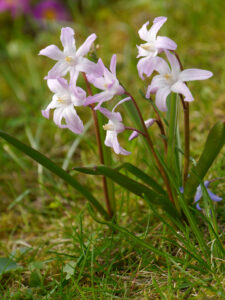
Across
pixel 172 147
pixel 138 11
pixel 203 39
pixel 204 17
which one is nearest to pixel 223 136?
pixel 172 147

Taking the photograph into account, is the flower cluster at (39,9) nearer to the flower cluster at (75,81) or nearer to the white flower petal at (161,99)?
the flower cluster at (75,81)

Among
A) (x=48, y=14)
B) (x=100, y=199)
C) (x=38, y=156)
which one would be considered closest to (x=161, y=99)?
(x=38, y=156)

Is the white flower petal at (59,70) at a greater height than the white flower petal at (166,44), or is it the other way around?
the white flower petal at (166,44)

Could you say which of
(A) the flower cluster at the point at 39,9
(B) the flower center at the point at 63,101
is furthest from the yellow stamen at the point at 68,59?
(A) the flower cluster at the point at 39,9

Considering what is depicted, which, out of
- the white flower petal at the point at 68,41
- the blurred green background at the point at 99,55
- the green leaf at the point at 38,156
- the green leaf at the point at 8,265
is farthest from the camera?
the blurred green background at the point at 99,55

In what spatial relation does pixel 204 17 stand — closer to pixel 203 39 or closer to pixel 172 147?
pixel 203 39

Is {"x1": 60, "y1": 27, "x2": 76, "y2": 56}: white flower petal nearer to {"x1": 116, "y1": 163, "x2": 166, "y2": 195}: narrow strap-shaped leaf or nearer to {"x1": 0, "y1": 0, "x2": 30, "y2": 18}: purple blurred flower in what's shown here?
{"x1": 116, "y1": 163, "x2": 166, "y2": 195}: narrow strap-shaped leaf
